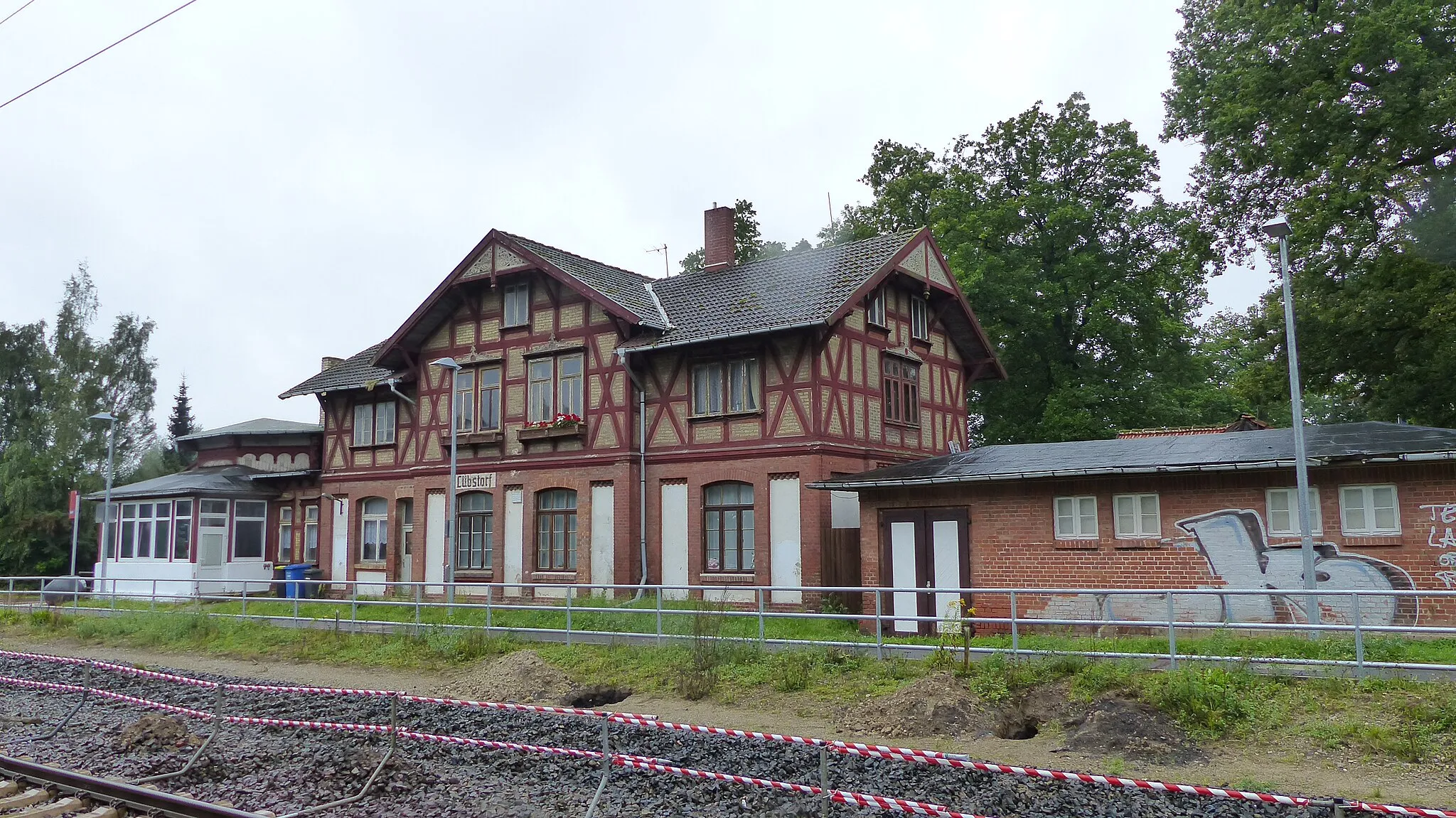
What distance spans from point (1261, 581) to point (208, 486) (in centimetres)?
2773

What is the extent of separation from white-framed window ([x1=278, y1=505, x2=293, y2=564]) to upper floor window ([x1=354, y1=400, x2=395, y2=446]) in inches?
216

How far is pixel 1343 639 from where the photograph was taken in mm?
11844

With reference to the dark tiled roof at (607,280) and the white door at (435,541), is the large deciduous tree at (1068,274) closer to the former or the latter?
the dark tiled roof at (607,280)

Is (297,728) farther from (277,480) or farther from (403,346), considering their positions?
(277,480)

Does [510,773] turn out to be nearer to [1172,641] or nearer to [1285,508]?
[1172,641]

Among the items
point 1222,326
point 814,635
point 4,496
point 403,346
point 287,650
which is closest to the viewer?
point 814,635

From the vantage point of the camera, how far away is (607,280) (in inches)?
995

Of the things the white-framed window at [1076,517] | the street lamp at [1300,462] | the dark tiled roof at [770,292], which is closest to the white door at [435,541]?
the dark tiled roof at [770,292]

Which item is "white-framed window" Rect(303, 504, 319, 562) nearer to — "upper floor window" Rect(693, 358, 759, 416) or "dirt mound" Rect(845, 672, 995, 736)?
"upper floor window" Rect(693, 358, 759, 416)

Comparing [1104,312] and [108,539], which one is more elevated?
[1104,312]

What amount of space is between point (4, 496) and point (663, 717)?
1783 inches

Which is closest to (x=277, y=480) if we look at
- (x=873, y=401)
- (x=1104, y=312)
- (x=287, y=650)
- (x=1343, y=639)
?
(x=287, y=650)

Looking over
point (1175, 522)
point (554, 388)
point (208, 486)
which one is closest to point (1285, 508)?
point (1175, 522)

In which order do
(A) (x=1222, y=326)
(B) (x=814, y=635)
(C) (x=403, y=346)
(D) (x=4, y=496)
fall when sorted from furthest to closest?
1. (A) (x=1222, y=326)
2. (D) (x=4, y=496)
3. (C) (x=403, y=346)
4. (B) (x=814, y=635)
